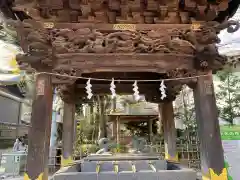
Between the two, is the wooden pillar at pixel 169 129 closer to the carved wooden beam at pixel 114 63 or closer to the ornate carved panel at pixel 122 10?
the carved wooden beam at pixel 114 63

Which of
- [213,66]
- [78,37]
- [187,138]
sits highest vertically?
[78,37]

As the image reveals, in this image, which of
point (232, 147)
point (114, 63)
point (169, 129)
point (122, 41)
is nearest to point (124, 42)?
point (122, 41)

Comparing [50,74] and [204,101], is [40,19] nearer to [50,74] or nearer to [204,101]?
[50,74]

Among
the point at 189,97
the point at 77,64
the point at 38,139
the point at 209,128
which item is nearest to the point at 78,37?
the point at 77,64

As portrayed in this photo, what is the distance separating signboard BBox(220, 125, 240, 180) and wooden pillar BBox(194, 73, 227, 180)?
8.73 feet

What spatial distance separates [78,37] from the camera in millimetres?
4648

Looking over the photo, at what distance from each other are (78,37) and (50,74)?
99 centimetres

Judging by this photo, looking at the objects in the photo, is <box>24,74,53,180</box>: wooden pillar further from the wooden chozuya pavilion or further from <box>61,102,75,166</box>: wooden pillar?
<box>61,102,75,166</box>: wooden pillar

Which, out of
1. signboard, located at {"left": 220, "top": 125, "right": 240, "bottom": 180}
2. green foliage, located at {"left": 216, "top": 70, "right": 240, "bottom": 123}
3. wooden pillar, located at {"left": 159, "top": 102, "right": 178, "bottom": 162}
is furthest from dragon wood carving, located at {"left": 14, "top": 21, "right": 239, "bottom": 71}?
green foliage, located at {"left": 216, "top": 70, "right": 240, "bottom": 123}

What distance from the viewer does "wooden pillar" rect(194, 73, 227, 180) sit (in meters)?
4.18

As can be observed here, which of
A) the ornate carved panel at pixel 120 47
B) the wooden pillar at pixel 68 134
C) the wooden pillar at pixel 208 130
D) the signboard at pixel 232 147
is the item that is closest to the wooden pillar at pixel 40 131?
the ornate carved panel at pixel 120 47

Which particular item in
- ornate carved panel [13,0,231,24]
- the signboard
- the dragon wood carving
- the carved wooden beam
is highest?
ornate carved panel [13,0,231,24]

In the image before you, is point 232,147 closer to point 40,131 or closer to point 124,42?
point 124,42

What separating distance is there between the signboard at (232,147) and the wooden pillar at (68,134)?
4772 millimetres
